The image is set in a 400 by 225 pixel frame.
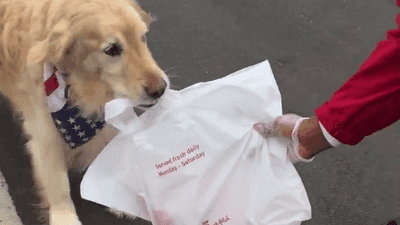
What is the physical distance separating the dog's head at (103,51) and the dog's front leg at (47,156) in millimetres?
160

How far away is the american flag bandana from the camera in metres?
1.16

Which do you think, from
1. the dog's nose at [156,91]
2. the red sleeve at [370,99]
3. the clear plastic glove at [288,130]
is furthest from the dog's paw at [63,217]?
the red sleeve at [370,99]

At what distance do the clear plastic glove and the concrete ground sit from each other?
675 millimetres

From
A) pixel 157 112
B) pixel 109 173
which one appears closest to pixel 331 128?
pixel 157 112

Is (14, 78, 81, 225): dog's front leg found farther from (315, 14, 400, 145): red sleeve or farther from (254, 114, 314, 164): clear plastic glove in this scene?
(315, 14, 400, 145): red sleeve

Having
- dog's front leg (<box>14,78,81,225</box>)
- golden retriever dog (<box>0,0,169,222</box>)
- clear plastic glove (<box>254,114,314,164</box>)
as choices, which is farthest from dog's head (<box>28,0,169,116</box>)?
clear plastic glove (<box>254,114,314,164</box>)

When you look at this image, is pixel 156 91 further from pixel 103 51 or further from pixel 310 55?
pixel 310 55

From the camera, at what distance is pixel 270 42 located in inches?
89.4

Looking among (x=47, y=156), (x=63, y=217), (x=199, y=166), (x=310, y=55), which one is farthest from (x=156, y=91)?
(x=310, y=55)

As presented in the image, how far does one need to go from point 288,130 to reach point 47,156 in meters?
0.99

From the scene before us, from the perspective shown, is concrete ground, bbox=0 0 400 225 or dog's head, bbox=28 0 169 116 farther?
concrete ground, bbox=0 0 400 225

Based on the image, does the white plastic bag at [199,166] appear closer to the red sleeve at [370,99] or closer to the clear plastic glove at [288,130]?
the clear plastic glove at [288,130]

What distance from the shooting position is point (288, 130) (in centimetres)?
122

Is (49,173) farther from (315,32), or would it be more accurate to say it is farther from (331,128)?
(315,32)
